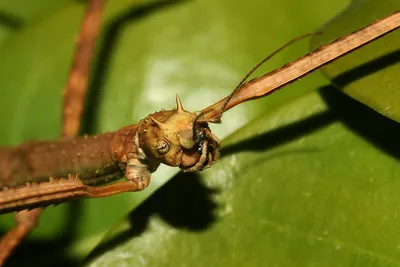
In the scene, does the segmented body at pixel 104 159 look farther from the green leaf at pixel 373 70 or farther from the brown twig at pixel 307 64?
the green leaf at pixel 373 70

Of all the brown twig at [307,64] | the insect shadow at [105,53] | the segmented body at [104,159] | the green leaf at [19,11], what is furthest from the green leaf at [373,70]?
the green leaf at [19,11]

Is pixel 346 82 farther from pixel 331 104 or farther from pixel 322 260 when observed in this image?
pixel 322 260

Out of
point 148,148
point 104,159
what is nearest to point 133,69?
point 104,159

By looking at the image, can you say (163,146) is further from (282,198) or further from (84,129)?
(84,129)

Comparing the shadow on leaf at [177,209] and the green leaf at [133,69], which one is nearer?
the shadow on leaf at [177,209]

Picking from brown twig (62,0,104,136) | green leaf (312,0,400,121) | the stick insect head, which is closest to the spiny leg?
brown twig (62,0,104,136)

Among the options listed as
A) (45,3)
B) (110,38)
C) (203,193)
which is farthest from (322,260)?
(45,3)
